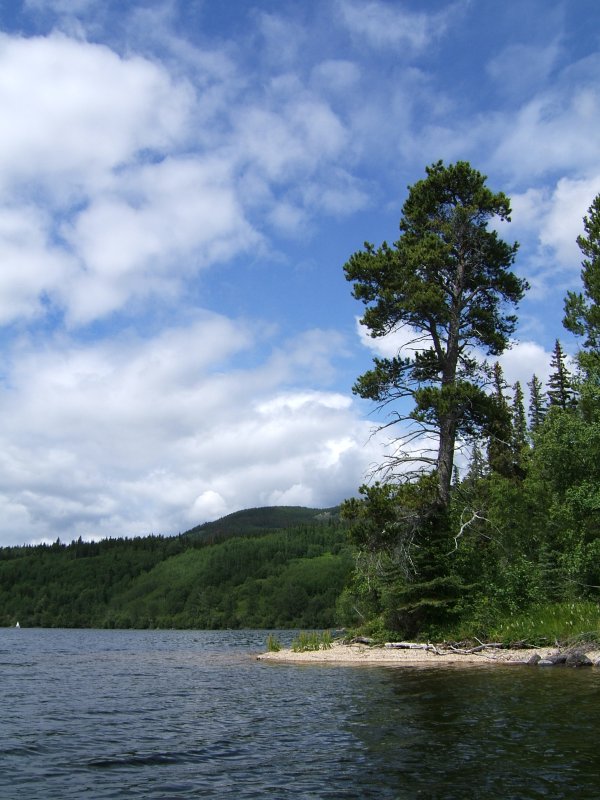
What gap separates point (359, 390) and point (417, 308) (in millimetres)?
4942

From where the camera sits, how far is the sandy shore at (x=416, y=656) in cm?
2509

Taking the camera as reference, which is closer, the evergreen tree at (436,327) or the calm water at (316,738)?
the calm water at (316,738)

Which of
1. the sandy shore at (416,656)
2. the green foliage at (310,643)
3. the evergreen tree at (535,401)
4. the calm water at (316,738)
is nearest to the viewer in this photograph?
the calm water at (316,738)

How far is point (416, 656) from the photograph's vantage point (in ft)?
89.0

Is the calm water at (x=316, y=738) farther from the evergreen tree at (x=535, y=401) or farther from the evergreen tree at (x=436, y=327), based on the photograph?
the evergreen tree at (x=535, y=401)

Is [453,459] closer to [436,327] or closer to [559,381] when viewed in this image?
[436,327]

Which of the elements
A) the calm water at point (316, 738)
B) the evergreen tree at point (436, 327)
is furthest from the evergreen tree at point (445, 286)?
the calm water at point (316, 738)

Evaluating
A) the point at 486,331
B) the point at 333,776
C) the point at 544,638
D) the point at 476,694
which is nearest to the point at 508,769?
the point at 333,776

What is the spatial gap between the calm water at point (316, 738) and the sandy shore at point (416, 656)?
10.5ft

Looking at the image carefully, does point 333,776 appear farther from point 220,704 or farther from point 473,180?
point 473,180

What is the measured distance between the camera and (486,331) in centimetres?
3353

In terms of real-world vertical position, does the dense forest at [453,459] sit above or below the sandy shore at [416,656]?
above

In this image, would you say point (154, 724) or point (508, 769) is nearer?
point (508, 769)

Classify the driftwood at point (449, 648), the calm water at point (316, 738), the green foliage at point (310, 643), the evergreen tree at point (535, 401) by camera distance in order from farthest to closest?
the evergreen tree at point (535, 401) → the green foliage at point (310, 643) → the driftwood at point (449, 648) → the calm water at point (316, 738)
